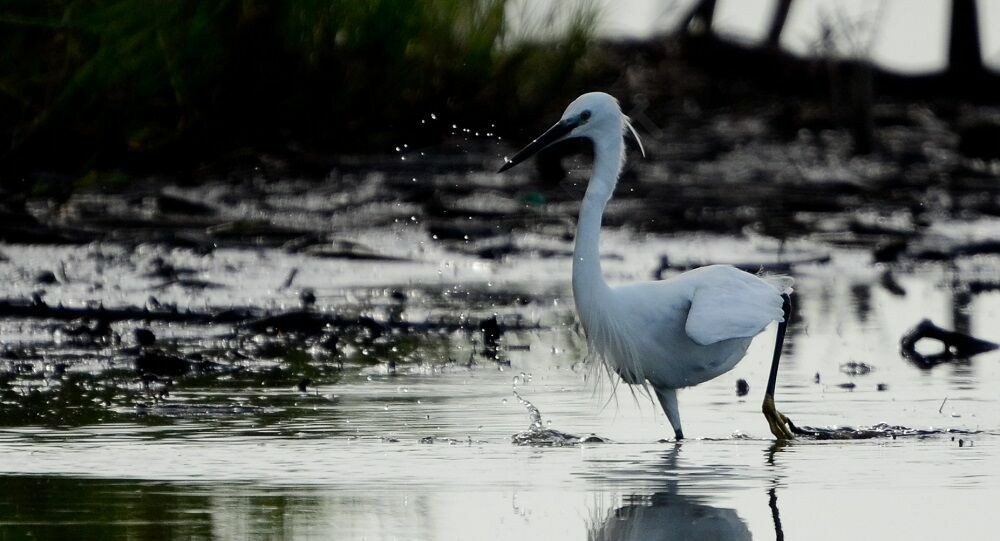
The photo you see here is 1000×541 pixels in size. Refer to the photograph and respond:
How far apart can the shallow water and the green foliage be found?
1.13 meters

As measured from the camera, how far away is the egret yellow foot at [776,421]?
23.0 feet

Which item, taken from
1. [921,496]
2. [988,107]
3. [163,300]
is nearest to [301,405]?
[921,496]

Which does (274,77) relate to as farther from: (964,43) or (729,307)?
(964,43)

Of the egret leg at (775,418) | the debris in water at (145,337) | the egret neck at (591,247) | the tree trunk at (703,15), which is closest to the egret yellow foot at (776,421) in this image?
the egret leg at (775,418)

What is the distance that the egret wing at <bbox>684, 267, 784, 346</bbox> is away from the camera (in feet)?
23.5

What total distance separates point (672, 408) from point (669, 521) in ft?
6.66

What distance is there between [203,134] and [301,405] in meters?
6.01

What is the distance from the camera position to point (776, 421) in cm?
718

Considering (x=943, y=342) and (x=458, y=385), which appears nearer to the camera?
(x=458, y=385)

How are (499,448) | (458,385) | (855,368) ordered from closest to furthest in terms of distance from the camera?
1. (499,448)
2. (458,385)
3. (855,368)

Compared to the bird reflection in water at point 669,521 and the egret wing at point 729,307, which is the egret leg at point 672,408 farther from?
the bird reflection in water at point 669,521

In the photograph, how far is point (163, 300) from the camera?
437 inches

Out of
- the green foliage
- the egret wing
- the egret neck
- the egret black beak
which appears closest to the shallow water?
the egret wing

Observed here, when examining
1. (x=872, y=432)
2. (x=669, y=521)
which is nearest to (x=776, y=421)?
(x=872, y=432)
